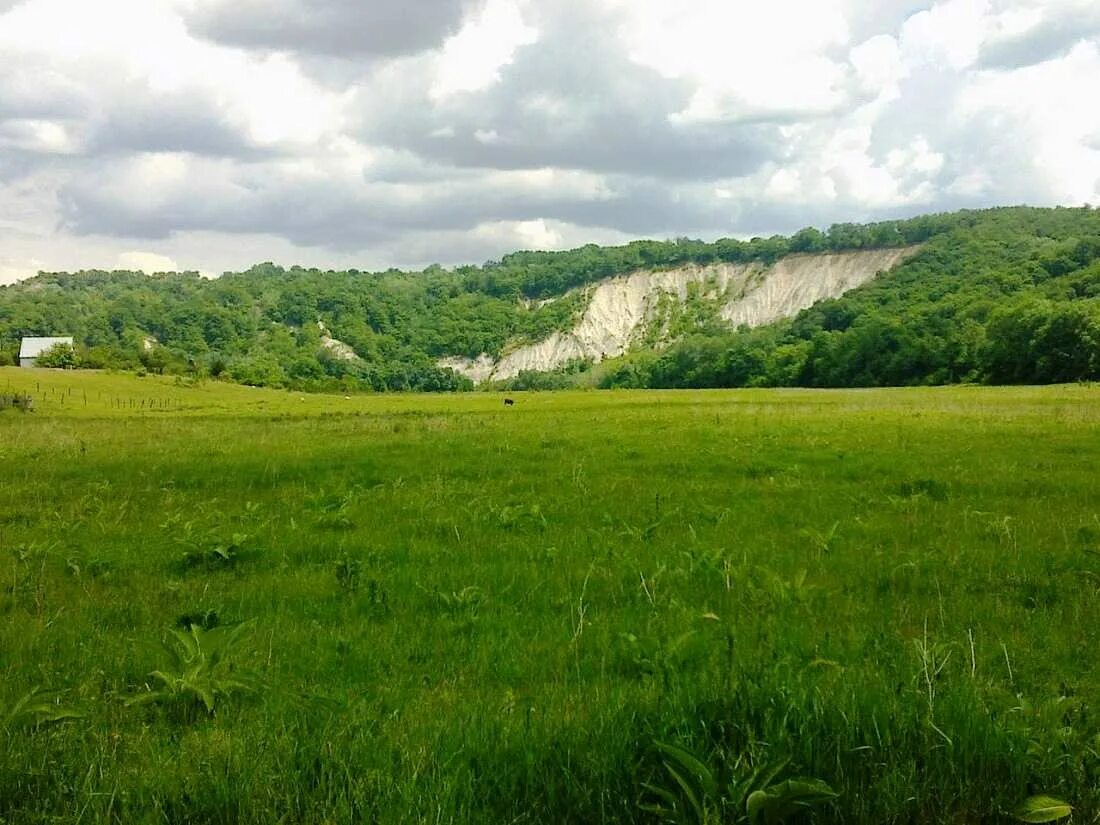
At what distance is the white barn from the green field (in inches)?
6316

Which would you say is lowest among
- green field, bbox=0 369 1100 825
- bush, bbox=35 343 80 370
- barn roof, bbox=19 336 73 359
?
green field, bbox=0 369 1100 825

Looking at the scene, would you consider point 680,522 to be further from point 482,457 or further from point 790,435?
point 790,435

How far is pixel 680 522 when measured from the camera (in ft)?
36.9

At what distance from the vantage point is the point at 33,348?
154 m

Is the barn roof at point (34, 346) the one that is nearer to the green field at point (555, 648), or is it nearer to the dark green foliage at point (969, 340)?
the dark green foliage at point (969, 340)

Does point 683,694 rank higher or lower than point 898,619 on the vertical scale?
higher

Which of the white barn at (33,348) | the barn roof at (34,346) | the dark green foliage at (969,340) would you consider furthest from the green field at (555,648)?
the barn roof at (34,346)

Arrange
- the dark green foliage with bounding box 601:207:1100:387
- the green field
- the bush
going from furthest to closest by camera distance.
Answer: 1. the bush
2. the dark green foliage with bounding box 601:207:1100:387
3. the green field

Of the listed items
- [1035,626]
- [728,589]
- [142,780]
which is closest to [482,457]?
[728,589]

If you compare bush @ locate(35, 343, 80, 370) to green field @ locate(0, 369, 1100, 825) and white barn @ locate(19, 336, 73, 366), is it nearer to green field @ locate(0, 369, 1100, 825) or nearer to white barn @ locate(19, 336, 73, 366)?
white barn @ locate(19, 336, 73, 366)

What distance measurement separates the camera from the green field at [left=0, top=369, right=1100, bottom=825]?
3621mm

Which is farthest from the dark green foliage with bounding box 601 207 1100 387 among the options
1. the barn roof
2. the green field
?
the barn roof

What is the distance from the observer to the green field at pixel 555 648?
3.62 m

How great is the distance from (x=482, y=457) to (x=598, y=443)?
14.7 ft
